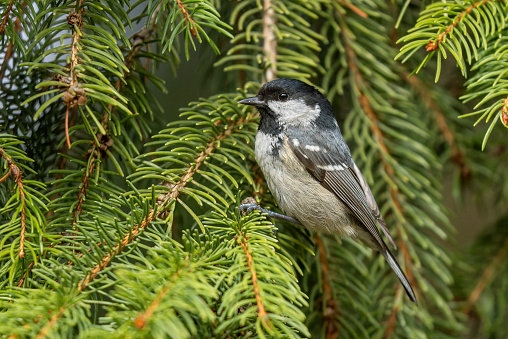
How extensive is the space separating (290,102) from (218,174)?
1.56 feet

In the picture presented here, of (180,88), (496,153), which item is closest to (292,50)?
(180,88)

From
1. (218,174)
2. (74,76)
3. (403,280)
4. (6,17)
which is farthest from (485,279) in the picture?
(6,17)

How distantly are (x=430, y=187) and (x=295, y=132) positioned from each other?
49cm

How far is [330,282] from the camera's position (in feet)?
4.47

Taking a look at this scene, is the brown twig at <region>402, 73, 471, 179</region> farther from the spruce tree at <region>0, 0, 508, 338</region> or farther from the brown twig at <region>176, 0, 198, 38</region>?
the brown twig at <region>176, 0, 198, 38</region>

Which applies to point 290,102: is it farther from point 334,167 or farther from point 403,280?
point 403,280

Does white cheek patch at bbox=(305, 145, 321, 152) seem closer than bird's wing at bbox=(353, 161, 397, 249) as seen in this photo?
No

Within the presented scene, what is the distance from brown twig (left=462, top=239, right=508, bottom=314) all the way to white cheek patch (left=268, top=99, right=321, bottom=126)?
2.95 feet

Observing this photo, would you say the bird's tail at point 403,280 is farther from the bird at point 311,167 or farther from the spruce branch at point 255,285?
the spruce branch at point 255,285

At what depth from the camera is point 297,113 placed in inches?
64.6

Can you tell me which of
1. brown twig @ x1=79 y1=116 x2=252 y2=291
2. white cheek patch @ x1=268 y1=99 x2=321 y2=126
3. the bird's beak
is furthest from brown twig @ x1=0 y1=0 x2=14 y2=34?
white cheek patch @ x1=268 y1=99 x2=321 y2=126

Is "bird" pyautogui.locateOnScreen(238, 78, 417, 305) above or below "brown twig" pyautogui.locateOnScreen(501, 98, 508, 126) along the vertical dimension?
below

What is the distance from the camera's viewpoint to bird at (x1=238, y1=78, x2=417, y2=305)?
1460mm

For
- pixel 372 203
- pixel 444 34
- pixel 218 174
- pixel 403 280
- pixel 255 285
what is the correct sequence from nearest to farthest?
pixel 255 285, pixel 444 34, pixel 218 174, pixel 403 280, pixel 372 203
